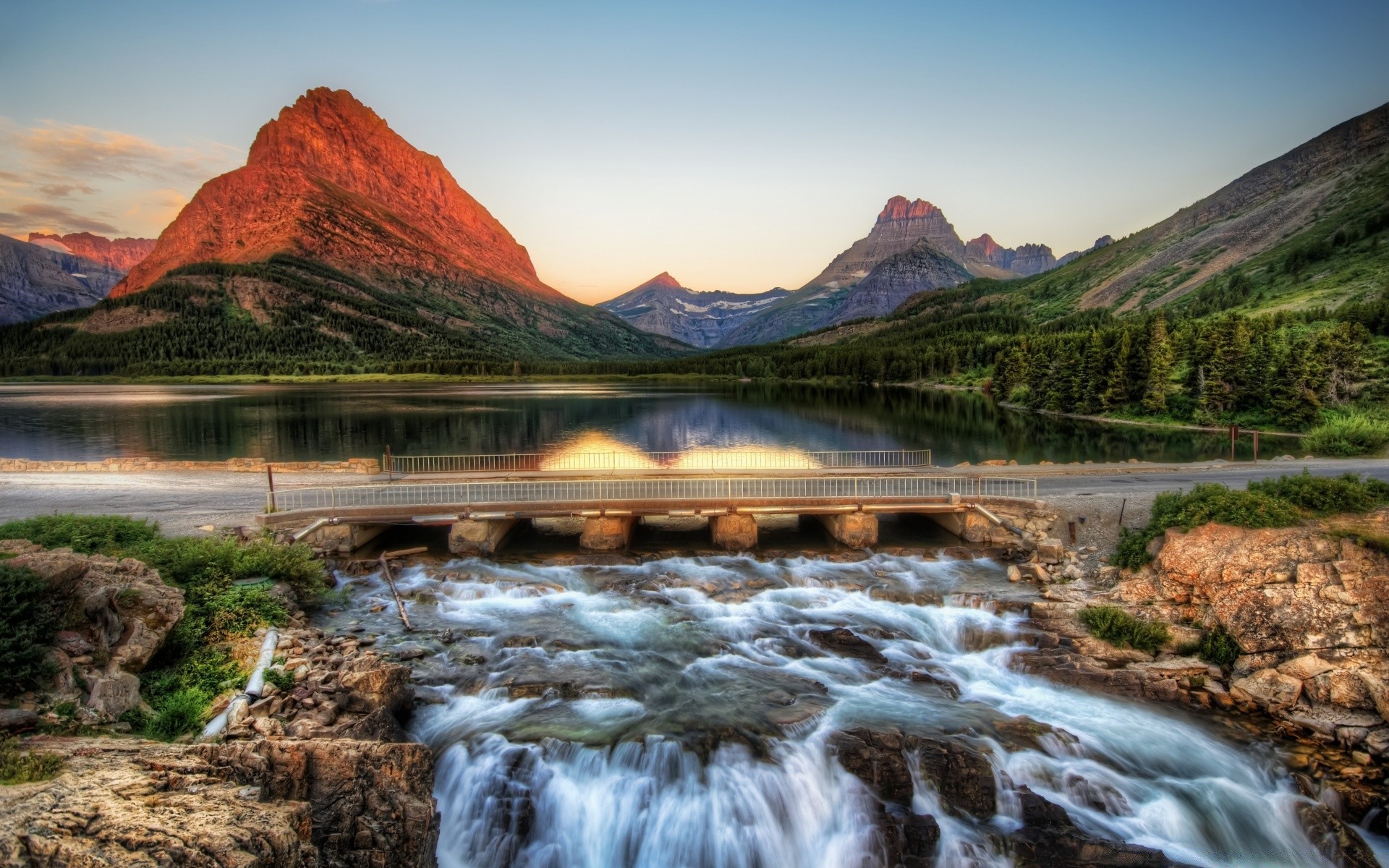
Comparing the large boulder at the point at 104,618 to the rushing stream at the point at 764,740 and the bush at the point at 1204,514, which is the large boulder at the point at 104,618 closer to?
the rushing stream at the point at 764,740

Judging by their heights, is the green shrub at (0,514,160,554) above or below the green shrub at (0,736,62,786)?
above

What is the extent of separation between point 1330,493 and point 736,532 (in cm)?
1938

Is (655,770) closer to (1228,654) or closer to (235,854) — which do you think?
(235,854)

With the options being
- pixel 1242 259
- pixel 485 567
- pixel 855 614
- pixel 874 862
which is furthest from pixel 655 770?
pixel 1242 259

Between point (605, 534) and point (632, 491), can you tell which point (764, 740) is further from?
point (632, 491)

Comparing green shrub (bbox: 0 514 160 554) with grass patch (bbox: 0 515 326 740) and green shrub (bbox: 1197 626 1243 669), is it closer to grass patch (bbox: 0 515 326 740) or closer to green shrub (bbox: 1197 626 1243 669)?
grass patch (bbox: 0 515 326 740)

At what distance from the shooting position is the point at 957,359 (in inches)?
6570

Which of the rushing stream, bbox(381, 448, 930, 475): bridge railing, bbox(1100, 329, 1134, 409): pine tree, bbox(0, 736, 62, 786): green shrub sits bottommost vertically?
the rushing stream

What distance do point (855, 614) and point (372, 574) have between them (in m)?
17.4

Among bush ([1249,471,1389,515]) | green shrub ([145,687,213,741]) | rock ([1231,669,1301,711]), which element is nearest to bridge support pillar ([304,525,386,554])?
green shrub ([145,687,213,741])

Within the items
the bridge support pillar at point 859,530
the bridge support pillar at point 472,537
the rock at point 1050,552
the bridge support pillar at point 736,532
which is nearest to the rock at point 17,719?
the bridge support pillar at point 472,537

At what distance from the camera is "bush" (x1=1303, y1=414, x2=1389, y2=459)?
39.2 m

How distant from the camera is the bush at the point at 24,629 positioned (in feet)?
39.3

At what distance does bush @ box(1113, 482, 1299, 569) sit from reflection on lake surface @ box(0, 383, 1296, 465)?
29.4 m
